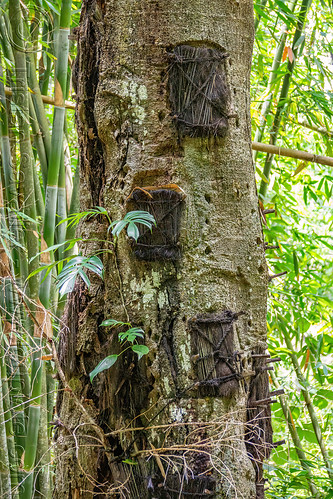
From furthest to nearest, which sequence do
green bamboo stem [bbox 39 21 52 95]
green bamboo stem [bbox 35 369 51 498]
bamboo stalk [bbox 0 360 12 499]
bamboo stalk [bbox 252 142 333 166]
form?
1. green bamboo stem [bbox 39 21 52 95]
2. bamboo stalk [bbox 252 142 333 166]
3. green bamboo stem [bbox 35 369 51 498]
4. bamboo stalk [bbox 0 360 12 499]

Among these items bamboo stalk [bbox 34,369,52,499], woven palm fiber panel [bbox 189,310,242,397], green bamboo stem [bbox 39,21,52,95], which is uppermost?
green bamboo stem [bbox 39,21,52,95]

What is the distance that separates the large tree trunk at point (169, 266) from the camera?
1068mm

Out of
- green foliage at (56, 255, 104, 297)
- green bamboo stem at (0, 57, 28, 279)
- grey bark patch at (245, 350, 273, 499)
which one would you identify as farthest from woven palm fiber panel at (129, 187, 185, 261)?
green bamboo stem at (0, 57, 28, 279)

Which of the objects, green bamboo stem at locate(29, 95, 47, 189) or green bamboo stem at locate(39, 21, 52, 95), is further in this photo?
green bamboo stem at locate(39, 21, 52, 95)

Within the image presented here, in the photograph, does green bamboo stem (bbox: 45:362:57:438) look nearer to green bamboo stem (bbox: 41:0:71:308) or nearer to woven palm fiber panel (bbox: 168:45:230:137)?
green bamboo stem (bbox: 41:0:71:308)

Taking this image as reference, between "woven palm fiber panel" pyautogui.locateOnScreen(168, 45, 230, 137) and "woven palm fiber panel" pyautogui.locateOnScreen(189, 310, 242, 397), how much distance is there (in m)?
0.40

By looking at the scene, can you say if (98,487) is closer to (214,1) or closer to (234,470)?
(234,470)

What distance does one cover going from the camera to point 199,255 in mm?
1122

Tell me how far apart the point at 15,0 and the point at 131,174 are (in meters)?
0.92

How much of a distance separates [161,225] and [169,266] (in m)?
0.09

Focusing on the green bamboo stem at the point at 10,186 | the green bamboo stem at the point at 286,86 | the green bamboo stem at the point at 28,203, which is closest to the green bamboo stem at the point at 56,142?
the green bamboo stem at the point at 28,203

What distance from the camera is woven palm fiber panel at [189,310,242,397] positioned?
3.51ft

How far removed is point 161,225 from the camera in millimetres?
1115

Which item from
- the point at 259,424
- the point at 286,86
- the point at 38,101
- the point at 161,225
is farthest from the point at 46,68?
the point at 259,424
